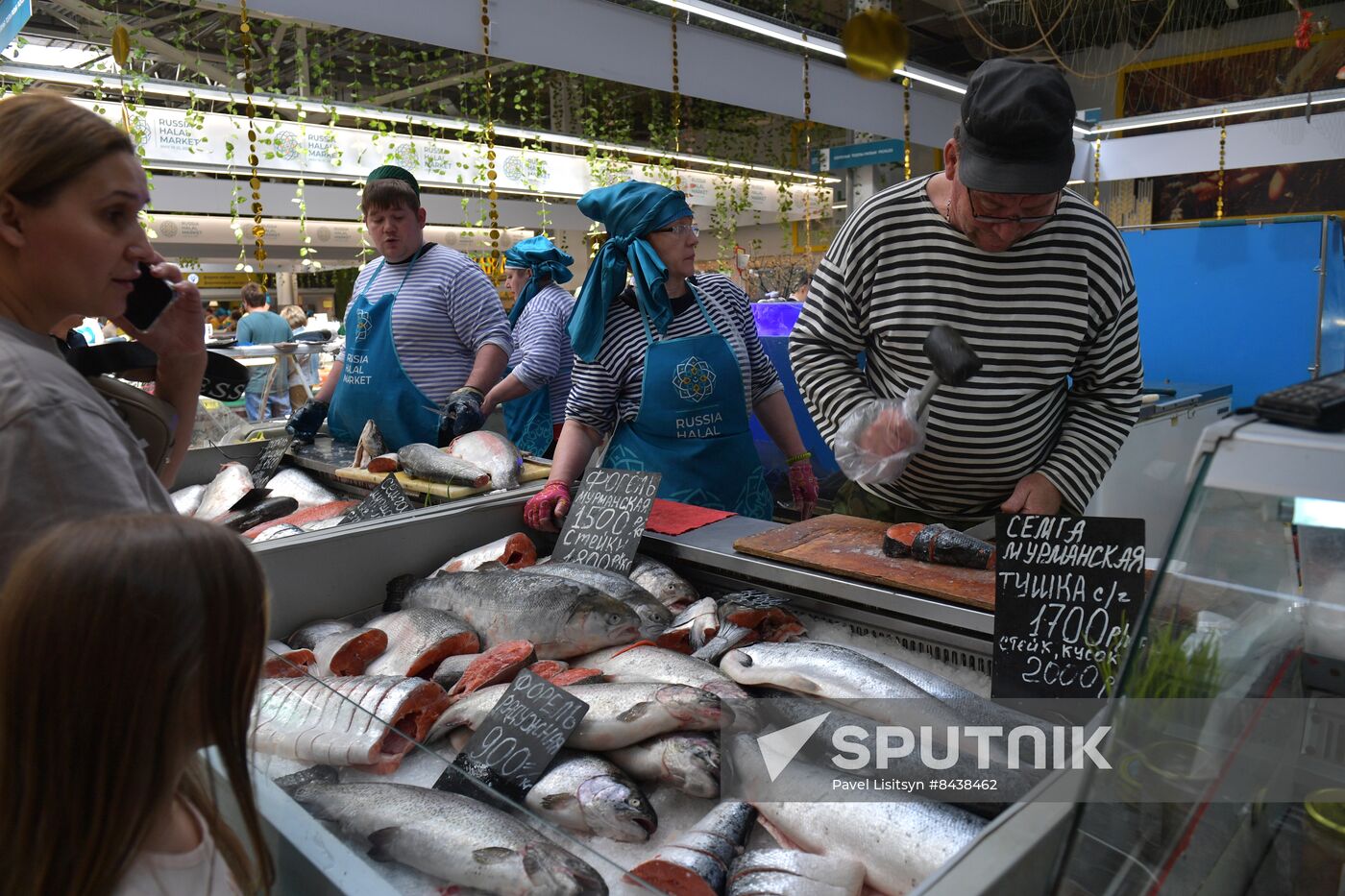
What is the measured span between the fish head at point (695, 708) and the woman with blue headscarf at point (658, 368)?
155cm

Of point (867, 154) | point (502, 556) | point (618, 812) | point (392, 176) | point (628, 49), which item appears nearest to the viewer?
point (618, 812)

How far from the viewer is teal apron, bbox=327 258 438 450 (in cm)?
383

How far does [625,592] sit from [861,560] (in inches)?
19.9

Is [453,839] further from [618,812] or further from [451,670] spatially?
[451,670]

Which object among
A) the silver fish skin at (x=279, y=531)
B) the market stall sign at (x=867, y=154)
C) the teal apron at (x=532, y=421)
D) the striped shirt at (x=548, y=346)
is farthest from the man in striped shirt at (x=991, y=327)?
the market stall sign at (x=867, y=154)

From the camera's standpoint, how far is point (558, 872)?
3.49 ft

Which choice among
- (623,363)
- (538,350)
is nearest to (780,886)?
(623,363)

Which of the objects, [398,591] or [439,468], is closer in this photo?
[398,591]

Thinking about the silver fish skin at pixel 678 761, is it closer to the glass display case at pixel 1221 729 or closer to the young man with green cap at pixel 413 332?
the glass display case at pixel 1221 729

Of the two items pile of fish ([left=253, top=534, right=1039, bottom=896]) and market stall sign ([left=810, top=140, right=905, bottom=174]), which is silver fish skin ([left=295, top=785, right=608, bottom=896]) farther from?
market stall sign ([left=810, top=140, right=905, bottom=174])

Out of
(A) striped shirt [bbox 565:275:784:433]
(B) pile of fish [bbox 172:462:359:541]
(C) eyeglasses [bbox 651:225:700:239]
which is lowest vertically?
(B) pile of fish [bbox 172:462:359:541]

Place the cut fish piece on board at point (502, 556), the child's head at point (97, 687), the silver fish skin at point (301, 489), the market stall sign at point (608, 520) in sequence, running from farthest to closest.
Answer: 1. the silver fish skin at point (301, 489)
2. the cut fish piece on board at point (502, 556)
3. the market stall sign at point (608, 520)
4. the child's head at point (97, 687)

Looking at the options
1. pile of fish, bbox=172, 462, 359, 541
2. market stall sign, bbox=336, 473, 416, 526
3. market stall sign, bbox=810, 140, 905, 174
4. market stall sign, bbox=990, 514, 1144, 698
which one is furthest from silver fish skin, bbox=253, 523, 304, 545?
market stall sign, bbox=810, 140, 905, 174

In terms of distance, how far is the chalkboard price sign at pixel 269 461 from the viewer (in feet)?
11.7
